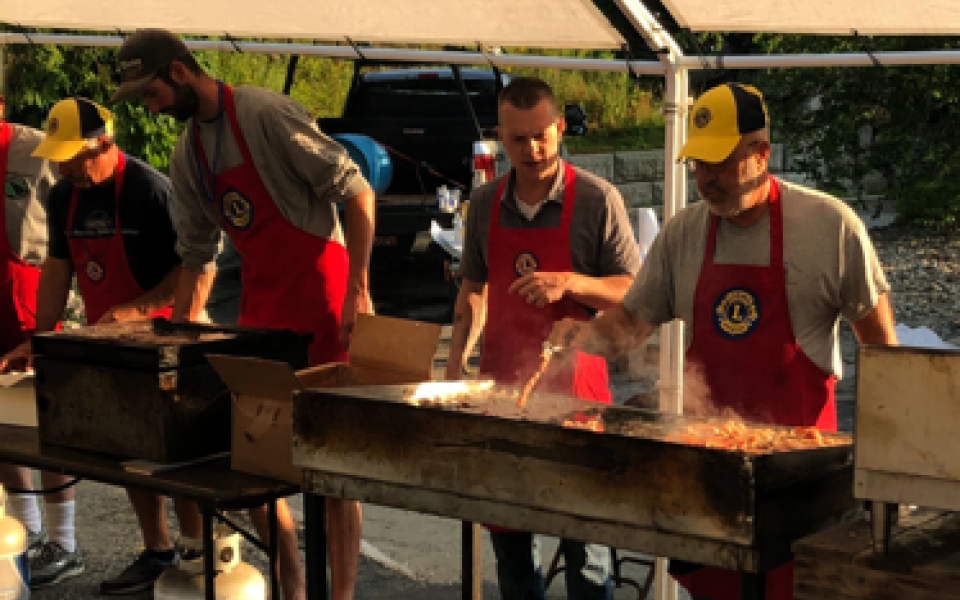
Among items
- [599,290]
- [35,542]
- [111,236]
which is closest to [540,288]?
[599,290]

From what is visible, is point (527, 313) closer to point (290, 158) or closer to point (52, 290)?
point (290, 158)

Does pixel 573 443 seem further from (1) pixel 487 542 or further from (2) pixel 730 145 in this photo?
(1) pixel 487 542

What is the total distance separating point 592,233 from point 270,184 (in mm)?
1080

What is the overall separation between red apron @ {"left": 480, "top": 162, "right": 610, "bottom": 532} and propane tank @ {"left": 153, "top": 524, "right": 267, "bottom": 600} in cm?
76

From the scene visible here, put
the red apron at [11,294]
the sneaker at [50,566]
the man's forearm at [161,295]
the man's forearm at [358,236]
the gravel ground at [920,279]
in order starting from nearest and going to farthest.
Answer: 1. the man's forearm at [358,236]
2. the man's forearm at [161,295]
3. the red apron at [11,294]
4. the sneaker at [50,566]
5. the gravel ground at [920,279]

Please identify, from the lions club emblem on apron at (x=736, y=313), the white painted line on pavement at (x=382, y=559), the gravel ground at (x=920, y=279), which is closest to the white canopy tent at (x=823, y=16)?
the lions club emblem on apron at (x=736, y=313)

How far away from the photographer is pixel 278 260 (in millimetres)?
3998

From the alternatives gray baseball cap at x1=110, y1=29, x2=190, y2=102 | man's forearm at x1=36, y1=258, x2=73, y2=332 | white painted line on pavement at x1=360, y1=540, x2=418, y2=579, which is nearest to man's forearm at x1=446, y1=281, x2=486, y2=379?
gray baseball cap at x1=110, y1=29, x2=190, y2=102

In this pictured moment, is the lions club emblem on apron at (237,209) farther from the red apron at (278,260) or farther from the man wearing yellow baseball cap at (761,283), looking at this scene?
the man wearing yellow baseball cap at (761,283)

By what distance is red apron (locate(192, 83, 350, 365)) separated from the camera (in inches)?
156

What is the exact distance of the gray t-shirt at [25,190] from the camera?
478 centimetres

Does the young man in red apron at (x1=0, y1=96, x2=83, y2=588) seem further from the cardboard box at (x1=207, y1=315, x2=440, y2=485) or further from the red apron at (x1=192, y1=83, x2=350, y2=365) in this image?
the cardboard box at (x1=207, y1=315, x2=440, y2=485)

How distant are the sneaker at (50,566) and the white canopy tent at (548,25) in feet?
7.11

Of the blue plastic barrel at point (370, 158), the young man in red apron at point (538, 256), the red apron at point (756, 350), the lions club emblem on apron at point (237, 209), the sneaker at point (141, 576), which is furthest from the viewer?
the blue plastic barrel at point (370, 158)
